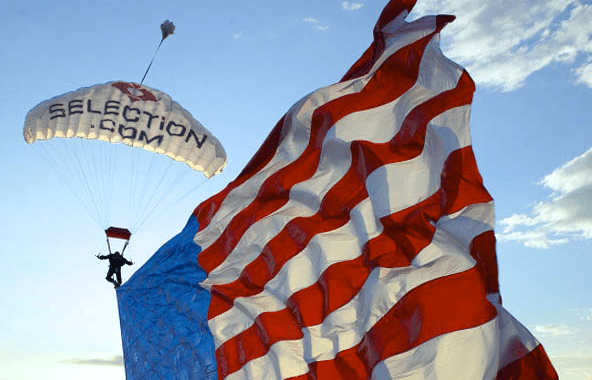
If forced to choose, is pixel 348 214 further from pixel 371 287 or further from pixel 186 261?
pixel 186 261

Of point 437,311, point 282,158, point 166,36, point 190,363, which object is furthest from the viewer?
point 166,36

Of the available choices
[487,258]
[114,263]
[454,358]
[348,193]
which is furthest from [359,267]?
[114,263]

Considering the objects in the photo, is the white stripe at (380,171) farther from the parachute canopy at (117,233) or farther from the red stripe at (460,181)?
the parachute canopy at (117,233)

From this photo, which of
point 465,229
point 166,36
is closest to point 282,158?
point 465,229

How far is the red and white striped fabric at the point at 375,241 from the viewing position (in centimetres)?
556

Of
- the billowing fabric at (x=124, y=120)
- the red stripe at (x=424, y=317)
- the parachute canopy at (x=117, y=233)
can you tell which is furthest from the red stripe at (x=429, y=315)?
the billowing fabric at (x=124, y=120)

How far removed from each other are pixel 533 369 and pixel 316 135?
127 inches

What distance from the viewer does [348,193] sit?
697 centimetres

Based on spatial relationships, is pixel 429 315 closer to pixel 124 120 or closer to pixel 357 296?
pixel 357 296

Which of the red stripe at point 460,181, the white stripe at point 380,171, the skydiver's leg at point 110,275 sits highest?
the skydiver's leg at point 110,275

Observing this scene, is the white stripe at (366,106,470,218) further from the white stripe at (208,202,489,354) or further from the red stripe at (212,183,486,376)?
the white stripe at (208,202,489,354)

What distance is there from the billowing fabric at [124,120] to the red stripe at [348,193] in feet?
31.2

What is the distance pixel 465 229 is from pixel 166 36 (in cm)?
1588

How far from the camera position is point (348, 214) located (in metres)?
6.90
